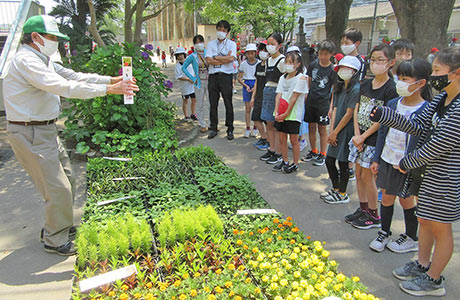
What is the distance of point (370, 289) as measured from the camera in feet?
8.80

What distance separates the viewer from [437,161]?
7.70 feet

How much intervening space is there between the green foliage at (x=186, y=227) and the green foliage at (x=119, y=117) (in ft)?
8.55

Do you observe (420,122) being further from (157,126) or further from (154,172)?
(157,126)

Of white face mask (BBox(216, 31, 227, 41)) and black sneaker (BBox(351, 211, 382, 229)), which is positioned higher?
white face mask (BBox(216, 31, 227, 41))

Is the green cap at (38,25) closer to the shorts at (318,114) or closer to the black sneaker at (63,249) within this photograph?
the black sneaker at (63,249)

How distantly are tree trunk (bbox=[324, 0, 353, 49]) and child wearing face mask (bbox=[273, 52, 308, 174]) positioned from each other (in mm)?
6796

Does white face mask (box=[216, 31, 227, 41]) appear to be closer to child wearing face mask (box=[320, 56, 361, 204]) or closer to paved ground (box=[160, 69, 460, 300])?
paved ground (box=[160, 69, 460, 300])

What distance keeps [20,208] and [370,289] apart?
408 cm

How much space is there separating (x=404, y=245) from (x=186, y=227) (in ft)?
6.94

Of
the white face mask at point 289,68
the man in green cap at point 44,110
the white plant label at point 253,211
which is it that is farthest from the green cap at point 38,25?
the white face mask at point 289,68

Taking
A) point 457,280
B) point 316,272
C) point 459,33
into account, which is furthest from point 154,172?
Result: point 459,33

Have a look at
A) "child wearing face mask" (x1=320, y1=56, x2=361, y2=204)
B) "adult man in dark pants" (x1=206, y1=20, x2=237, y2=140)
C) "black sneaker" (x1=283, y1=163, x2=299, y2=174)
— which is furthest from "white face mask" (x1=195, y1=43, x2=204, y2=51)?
"child wearing face mask" (x1=320, y1=56, x2=361, y2=204)

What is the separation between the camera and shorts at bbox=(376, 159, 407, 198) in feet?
9.34

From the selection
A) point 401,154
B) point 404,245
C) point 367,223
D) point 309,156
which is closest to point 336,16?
point 309,156
